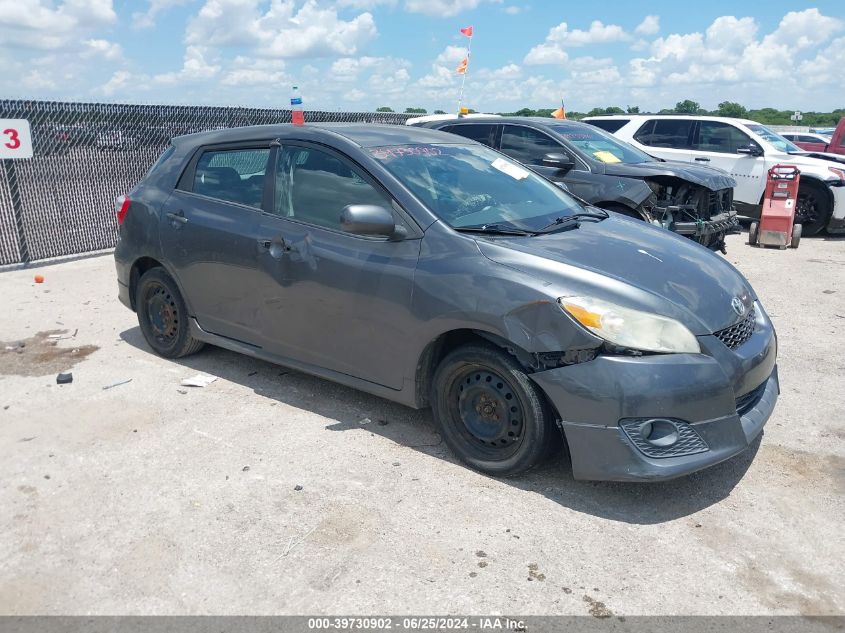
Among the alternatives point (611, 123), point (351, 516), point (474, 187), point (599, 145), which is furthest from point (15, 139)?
point (611, 123)

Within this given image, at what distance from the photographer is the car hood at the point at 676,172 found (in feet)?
29.4

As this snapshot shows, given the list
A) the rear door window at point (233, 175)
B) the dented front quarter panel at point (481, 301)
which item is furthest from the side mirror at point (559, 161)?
the dented front quarter panel at point (481, 301)

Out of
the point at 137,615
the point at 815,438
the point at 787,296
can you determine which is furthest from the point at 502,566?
the point at 787,296

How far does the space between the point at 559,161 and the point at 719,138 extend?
5.40 meters

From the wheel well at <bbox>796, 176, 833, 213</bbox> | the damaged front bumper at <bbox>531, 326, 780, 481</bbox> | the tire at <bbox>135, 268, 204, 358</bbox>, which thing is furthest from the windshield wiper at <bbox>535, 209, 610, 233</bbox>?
the wheel well at <bbox>796, 176, 833, 213</bbox>

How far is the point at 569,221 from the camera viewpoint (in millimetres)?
4535

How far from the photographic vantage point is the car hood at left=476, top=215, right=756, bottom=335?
3.56 meters

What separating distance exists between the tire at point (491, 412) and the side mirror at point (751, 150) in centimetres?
1043

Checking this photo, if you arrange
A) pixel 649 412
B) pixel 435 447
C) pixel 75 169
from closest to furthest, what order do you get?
1. pixel 649 412
2. pixel 435 447
3. pixel 75 169

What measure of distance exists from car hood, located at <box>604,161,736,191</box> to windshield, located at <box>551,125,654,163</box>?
0.21 m

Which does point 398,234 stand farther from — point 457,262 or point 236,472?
point 236,472

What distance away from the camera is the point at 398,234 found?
4.06m

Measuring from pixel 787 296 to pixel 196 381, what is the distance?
6.32 metres

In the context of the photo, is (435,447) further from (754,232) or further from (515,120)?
(754,232)
